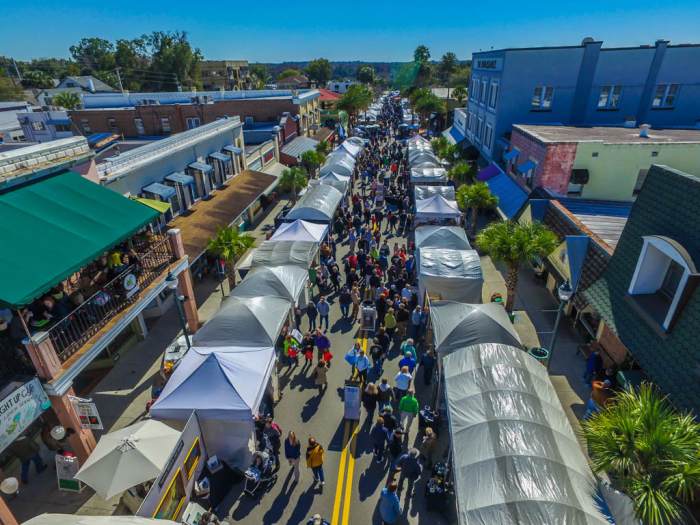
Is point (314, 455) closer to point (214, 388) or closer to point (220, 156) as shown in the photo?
point (214, 388)

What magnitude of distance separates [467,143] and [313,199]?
68.3 feet

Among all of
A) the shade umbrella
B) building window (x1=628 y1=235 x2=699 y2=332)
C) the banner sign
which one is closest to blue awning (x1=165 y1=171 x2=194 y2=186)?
the banner sign

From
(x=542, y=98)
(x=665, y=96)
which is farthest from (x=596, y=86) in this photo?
(x=665, y=96)

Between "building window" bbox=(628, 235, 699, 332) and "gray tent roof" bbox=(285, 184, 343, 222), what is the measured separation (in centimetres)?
1316

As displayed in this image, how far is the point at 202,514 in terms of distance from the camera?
798 cm

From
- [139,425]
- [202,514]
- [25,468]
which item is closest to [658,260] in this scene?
[202,514]

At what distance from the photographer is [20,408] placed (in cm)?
778

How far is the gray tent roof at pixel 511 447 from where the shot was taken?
20.2ft

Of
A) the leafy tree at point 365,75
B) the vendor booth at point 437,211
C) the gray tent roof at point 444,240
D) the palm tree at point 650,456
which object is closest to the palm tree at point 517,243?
the gray tent roof at point 444,240

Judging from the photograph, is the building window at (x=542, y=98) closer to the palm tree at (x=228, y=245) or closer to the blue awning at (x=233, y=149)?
the blue awning at (x=233, y=149)

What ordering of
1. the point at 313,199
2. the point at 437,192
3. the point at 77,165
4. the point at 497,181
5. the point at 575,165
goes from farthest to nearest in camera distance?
the point at 497,181, the point at 437,192, the point at 313,199, the point at 575,165, the point at 77,165

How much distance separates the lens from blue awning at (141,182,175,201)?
1616 cm

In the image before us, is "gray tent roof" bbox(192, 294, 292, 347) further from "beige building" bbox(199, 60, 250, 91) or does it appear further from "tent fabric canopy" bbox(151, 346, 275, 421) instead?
"beige building" bbox(199, 60, 250, 91)

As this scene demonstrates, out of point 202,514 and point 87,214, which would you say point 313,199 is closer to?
point 87,214
